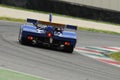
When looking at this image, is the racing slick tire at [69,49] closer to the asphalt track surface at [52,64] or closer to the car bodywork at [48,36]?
the car bodywork at [48,36]

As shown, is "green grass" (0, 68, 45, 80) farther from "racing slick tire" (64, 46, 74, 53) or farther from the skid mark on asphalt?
"racing slick tire" (64, 46, 74, 53)

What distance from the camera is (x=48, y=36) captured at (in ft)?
47.4

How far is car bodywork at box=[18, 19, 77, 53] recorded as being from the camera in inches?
569

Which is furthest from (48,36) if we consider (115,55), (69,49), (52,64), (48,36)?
(115,55)

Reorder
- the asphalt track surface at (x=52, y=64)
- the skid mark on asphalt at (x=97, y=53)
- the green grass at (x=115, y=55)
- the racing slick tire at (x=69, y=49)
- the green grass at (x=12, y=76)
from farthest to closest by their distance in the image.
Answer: the green grass at (x=115, y=55) < the racing slick tire at (x=69, y=49) < the skid mark on asphalt at (x=97, y=53) < the asphalt track surface at (x=52, y=64) < the green grass at (x=12, y=76)

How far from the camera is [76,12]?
32062 millimetres

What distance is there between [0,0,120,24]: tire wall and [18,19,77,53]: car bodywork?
1629 cm

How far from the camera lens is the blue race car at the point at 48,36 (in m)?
14.5

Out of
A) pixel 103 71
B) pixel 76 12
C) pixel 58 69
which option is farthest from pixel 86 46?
pixel 76 12

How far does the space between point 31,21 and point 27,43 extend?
92cm

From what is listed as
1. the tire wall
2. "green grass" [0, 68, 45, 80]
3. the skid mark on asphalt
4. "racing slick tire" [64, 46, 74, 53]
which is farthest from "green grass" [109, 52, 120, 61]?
the tire wall

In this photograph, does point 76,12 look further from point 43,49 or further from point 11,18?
point 43,49

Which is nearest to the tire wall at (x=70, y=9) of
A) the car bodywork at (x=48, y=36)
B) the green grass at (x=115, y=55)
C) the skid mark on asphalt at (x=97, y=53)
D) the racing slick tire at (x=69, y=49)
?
the skid mark on asphalt at (x=97, y=53)

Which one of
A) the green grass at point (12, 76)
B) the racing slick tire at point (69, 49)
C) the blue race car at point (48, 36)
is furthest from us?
the racing slick tire at point (69, 49)
